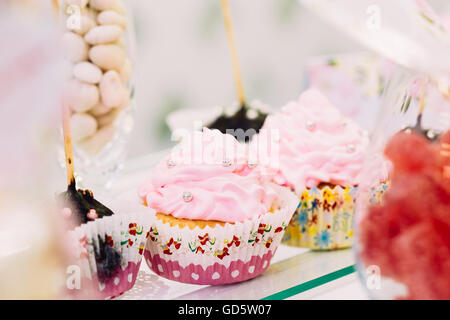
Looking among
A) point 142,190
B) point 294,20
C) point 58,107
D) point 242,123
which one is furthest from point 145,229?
point 294,20

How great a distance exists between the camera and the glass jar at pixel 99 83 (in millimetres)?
1059

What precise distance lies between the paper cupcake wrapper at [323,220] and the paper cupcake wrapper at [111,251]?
312 millimetres

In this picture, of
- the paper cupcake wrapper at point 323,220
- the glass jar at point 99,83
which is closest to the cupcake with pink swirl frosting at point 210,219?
the paper cupcake wrapper at point 323,220

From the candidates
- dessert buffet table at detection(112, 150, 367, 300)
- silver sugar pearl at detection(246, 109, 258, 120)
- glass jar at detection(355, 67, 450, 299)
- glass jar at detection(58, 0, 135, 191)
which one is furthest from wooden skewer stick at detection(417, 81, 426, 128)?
silver sugar pearl at detection(246, 109, 258, 120)

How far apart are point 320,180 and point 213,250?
0.90 ft

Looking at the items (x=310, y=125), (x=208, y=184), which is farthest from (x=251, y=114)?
(x=208, y=184)

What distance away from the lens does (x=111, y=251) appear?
80cm

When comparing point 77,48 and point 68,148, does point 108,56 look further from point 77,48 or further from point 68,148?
point 68,148

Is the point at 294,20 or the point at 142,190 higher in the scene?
the point at 294,20

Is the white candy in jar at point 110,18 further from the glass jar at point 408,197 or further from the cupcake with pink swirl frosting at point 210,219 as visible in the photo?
the glass jar at point 408,197

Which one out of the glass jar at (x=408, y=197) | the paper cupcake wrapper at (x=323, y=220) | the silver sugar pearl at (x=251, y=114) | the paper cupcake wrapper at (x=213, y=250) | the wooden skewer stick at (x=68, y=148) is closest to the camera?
the glass jar at (x=408, y=197)

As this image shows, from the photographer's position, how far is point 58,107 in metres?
0.51
